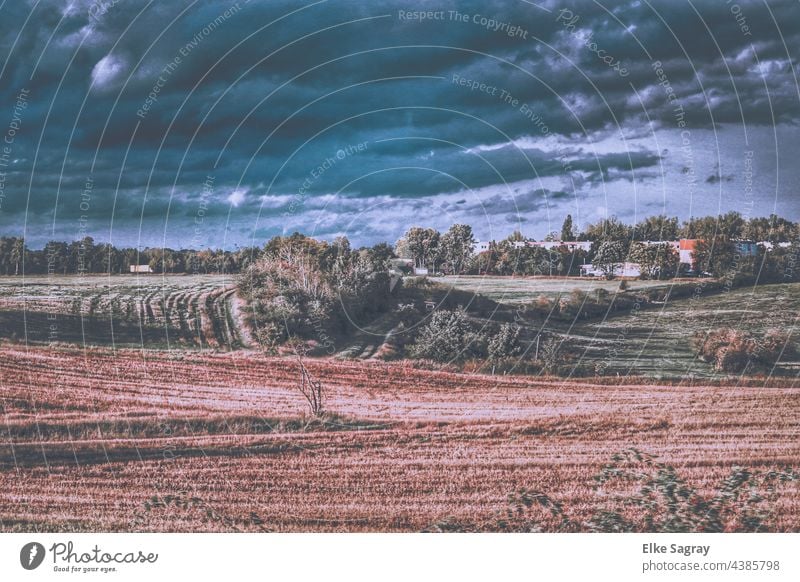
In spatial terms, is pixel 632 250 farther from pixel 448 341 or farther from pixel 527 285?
pixel 448 341

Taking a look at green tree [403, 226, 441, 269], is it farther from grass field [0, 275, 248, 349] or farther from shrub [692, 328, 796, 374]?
shrub [692, 328, 796, 374]

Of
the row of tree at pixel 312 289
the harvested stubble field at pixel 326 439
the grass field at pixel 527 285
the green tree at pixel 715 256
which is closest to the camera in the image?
the harvested stubble field at pixel 326 439

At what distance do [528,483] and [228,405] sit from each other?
4.29 meters

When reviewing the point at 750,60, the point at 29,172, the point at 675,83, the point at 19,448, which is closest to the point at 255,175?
the point at 29,172

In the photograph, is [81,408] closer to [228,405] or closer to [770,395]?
[228,405]

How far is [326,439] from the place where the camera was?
32.1 ft

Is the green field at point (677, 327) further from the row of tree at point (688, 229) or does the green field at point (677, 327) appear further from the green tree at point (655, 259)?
the row of tree at point (688, 229)

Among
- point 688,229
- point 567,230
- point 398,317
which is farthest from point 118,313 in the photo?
point 688,229

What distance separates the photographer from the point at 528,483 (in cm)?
934

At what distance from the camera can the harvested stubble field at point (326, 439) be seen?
920 centimetres

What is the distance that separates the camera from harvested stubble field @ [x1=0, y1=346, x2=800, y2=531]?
30.2 feet

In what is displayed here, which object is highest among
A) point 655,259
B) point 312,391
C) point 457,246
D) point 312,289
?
point 457,246

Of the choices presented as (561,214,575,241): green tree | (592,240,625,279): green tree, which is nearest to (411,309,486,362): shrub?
(561,214,575,241): green tree

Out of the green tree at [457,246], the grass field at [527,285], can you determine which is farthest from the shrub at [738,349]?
the green tree at [457,246]
